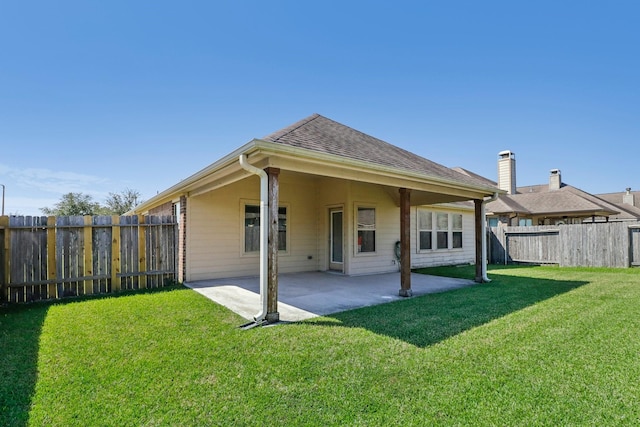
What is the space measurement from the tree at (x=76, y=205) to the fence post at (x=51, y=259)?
96.6 ft

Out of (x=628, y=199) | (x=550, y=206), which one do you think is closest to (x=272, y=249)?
(x=550, y=206)

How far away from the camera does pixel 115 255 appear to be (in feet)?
24.4

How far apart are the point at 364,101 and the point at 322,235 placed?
589 centimetres

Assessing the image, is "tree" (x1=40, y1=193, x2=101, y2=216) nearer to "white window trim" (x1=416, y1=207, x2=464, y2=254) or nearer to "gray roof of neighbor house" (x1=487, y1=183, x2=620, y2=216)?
"white window trim" (x1=416, y1=207, x2=464, y2=254)

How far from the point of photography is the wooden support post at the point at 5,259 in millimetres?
6210

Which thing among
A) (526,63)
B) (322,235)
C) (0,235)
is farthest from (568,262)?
(0,235)

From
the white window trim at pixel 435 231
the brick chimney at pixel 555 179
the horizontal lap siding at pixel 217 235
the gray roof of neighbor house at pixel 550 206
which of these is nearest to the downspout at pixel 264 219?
the horizontal lap siding at pixel 217 235

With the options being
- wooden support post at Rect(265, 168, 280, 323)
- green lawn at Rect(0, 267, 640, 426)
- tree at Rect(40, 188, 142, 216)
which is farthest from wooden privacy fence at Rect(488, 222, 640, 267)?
tree at Rect(40, 188, 142, 216)

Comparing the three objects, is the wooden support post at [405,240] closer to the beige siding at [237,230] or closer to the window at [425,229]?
the beige siding at [237,230]

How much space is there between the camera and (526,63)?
10531mm

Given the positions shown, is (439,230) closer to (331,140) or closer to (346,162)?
(331,140)

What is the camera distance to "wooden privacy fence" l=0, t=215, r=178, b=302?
6402mm

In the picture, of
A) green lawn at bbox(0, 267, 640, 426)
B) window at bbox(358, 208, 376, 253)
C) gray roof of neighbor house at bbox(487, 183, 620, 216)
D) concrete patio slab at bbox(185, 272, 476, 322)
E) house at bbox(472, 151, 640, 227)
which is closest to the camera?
green lawn at bbox(0, 267, 640, 426)

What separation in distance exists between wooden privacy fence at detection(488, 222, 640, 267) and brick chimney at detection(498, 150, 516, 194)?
8539 millimetres
